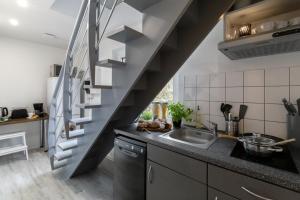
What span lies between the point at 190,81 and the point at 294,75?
960mm

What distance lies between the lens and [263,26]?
1.18 metres

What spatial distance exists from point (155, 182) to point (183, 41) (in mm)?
1288

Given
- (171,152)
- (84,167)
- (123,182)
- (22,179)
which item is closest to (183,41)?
(171,152)

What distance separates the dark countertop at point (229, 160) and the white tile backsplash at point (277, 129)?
29cm

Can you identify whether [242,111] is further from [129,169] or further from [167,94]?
[129,169]

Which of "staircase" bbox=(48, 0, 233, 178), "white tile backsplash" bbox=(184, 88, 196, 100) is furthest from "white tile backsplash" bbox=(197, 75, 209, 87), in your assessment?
"staircase" bbox=(48, 0, 233, 178)

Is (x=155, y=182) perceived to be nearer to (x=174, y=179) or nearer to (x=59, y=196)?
(x=174, y=179)

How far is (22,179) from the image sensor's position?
2352 millimetres

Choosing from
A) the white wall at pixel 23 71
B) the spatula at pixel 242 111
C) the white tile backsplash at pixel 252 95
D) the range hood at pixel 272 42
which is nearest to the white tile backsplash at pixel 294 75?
the white tile backsplash at pixel 252 95

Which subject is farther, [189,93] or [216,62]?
[189,93]

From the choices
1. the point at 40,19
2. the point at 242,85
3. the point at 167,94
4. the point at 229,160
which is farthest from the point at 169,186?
the point at 40,19

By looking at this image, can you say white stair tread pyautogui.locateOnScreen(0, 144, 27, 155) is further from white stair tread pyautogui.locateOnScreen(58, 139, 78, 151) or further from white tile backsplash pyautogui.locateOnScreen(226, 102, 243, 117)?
white tile backsplash pyautogui.locateOnScreen(226, 102, 243, 117)

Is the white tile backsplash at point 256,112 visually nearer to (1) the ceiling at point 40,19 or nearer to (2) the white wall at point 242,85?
(2) the white wall at point 242,85

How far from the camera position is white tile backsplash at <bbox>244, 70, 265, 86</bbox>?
58.2 inches
